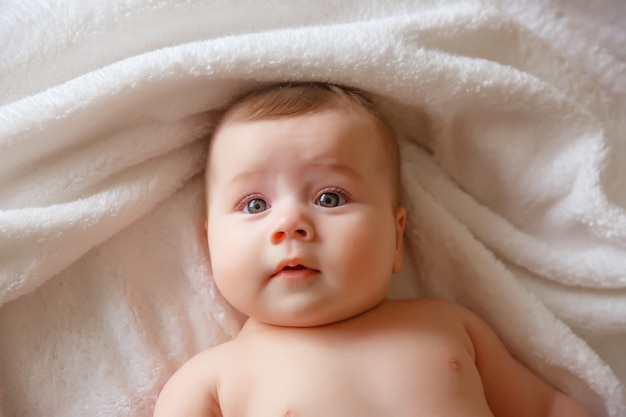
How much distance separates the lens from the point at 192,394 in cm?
102

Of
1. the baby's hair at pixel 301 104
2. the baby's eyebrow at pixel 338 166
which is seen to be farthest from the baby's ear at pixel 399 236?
the baby's eyebrow at pixel 338 166

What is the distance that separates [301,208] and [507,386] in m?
0.43

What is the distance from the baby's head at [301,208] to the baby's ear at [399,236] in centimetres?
3

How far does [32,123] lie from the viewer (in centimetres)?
104

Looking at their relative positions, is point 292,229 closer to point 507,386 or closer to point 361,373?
point 361,373

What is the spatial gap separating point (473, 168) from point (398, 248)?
0.21 meters

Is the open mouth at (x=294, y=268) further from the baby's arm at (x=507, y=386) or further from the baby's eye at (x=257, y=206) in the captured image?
the baby's arm at (x=507, y=386)

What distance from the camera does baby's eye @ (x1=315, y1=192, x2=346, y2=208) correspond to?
103 cm

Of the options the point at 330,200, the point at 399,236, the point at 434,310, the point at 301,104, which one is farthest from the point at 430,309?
the point at 301,104

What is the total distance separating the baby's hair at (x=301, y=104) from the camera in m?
1.05

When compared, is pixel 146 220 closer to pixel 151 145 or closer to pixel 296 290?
pixel 151 145

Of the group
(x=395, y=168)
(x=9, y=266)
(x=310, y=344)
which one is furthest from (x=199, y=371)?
(x=395, y=168)

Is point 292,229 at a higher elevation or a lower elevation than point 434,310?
higher

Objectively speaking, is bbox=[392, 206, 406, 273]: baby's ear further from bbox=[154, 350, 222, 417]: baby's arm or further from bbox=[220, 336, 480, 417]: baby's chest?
bbox=[154, 350, 222, 417]: baby's arm
